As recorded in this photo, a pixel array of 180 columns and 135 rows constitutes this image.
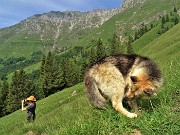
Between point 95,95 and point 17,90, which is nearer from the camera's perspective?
point 95,95

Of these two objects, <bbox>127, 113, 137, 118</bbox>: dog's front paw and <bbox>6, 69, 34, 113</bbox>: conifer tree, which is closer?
<bbox>127, 113, 137, 118</bbox>: dog's front paw

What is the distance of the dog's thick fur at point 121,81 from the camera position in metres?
7.38

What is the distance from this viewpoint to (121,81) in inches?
293

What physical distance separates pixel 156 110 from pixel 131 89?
814mm

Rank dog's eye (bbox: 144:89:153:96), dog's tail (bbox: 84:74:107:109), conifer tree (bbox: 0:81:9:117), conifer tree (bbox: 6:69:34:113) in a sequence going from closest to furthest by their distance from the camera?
dog's eye (bbox: 144:89:153:96) → dog's tail (bbox: 84:74:107:109) → conifer tree (bbox: 6:69:34:113) → conifer tree (bbox: 0:81:9:117)

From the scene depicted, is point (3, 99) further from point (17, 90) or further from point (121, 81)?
point (121, 81)

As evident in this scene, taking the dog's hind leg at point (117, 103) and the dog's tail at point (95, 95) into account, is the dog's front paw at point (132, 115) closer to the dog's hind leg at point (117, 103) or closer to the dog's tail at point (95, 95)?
the dog's hind leg at point (117, 103)

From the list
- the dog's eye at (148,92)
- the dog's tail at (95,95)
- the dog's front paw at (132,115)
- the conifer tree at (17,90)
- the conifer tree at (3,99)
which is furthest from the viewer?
the conifer tree at (3,99)

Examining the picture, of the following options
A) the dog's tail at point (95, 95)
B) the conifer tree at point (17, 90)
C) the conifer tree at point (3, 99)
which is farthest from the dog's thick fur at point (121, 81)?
the conifer tree at point (3, 99)

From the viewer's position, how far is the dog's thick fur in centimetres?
738

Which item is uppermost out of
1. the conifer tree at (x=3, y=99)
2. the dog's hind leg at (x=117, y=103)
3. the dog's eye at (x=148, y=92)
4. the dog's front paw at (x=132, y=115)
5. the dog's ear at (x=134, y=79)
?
the dog's ear at (x=134, y=79)

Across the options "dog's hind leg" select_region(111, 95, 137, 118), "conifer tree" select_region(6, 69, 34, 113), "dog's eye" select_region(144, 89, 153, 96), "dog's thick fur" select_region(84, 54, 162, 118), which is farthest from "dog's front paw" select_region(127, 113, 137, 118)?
"conifer tree" select_region(6, 69, 34, 113)

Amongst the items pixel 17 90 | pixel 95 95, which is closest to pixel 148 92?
pixel 95 95

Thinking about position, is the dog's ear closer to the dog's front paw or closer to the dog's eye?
the dog's eye
